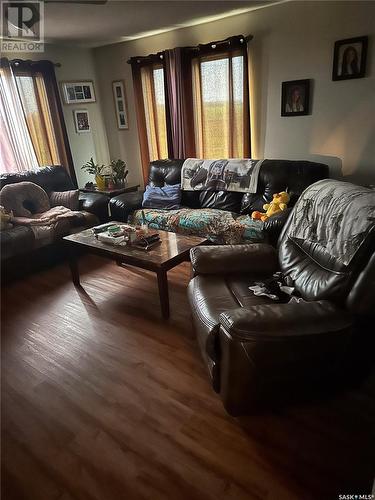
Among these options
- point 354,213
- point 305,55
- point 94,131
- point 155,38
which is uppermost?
point 155,38

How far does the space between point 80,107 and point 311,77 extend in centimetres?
306

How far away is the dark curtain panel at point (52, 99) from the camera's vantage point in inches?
149

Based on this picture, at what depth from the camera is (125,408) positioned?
163 cm

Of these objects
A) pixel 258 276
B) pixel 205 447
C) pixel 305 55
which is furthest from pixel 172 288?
pixel 305 55

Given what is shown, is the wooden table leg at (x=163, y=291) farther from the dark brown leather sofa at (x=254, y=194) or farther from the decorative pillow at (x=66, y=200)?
the decorative pillow at (x=66, y=200)

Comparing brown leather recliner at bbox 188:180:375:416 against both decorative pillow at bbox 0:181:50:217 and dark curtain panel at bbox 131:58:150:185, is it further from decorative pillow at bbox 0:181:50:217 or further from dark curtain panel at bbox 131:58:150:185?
dark curtain panel at bbox 131:58:150:185

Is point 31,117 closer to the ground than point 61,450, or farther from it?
farther from it

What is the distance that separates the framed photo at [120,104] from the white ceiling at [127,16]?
0.63 metres

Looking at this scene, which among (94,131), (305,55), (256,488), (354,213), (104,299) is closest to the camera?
(256,488)

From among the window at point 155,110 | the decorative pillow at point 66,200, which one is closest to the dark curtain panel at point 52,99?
the decorative pillow at point 66,200

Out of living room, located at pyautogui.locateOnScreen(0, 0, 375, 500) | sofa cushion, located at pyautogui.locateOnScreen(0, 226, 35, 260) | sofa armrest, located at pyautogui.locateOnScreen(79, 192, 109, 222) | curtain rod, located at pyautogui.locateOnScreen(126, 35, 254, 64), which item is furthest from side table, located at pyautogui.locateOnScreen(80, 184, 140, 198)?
curtain rod, located at pyautogui.locateOnScreen(126, 35, 254, 64)

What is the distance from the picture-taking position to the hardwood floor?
4.17 ft

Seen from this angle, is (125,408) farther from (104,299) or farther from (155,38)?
(155,38)

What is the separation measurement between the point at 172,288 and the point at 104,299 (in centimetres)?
58
